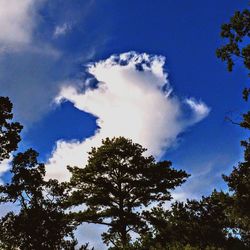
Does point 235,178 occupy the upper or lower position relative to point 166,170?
lower

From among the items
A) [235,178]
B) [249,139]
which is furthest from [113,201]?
[249,139]

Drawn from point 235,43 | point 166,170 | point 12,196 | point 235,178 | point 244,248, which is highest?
point 235,43

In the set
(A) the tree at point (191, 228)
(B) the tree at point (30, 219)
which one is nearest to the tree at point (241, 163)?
(A) the tree at point (191, 228)

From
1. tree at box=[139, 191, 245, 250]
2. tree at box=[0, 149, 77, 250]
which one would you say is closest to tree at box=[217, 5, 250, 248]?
tree at box=[139, 191, 245, 250]

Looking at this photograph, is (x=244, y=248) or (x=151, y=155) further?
(x=151, y=155)

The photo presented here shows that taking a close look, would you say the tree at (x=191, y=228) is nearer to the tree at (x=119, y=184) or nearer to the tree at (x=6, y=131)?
the tree at (x=119, y=184)

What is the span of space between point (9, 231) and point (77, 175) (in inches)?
255

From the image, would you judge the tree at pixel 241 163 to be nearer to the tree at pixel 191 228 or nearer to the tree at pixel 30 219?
the tree at pixel 191 228

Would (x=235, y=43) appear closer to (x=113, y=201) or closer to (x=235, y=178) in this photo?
(x=235, y=178)

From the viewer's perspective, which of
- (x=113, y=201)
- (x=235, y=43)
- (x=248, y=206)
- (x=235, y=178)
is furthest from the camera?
(x=113, y=201)

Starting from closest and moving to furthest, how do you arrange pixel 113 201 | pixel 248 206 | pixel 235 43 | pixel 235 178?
pixel 235 43 < pixel 248 206 < pixel 235 178 < pixel 113 201

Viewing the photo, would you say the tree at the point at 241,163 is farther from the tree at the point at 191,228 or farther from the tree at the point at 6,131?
the tree at the point at 6,131

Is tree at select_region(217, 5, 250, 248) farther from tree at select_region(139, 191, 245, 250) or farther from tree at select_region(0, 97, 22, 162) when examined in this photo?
tree at select_region(0, 97, 22, 162)

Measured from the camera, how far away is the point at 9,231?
25141 mm
